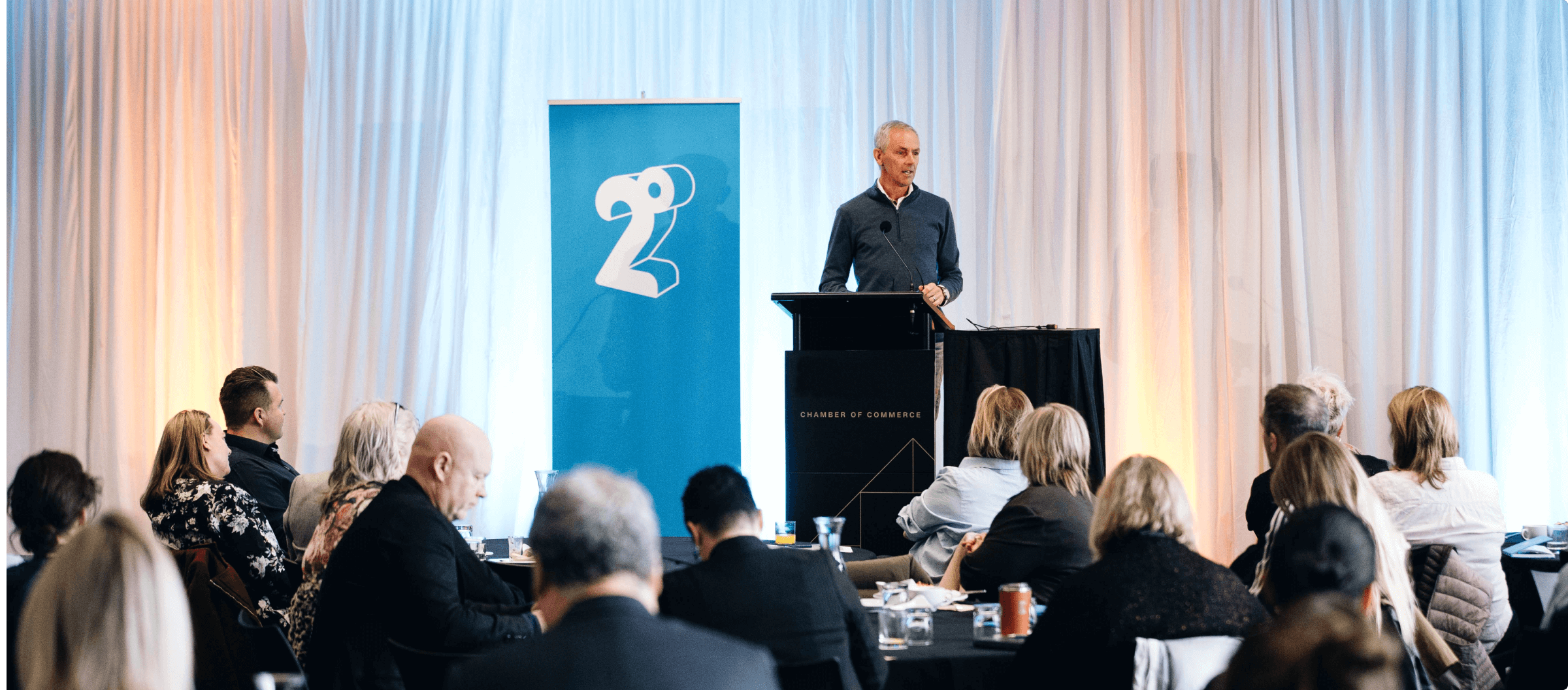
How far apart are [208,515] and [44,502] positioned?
3.29 feet

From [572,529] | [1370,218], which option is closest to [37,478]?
[572,529]

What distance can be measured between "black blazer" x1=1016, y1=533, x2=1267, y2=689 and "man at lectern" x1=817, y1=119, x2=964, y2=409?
2.77 m

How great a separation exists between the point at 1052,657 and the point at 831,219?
15.6ft

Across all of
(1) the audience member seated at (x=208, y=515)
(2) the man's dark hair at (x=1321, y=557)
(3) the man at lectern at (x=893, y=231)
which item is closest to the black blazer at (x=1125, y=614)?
(2) the man's dark hair at (x=1321, y=557)

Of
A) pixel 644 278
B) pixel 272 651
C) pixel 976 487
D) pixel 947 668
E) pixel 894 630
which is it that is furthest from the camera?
pixel 644 278

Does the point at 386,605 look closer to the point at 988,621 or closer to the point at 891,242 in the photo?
the point at 988,621

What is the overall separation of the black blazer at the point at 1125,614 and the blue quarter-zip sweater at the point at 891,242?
115 inches

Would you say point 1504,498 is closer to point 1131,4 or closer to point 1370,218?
point 1370,218

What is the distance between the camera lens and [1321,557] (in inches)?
82.2

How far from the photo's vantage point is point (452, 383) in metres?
7.09

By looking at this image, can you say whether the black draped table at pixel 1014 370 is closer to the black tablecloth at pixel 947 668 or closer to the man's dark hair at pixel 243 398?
the black tablecloth at pixel 947 668

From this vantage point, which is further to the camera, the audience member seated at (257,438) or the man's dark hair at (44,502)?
the audience member seated at (257,438)

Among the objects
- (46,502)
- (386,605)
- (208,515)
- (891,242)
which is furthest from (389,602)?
(891,242)

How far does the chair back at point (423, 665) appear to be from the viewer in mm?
2508
